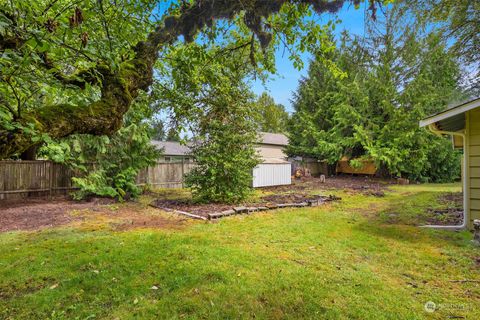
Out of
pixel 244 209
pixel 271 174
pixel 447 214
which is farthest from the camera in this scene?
pixel 271 174

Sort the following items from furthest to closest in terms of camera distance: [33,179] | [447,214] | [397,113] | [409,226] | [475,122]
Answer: [397,113]
[33,179]
[447,214]
[409,226]
[475,122]

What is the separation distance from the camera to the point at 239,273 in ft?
10.4

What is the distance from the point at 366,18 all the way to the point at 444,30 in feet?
18.4

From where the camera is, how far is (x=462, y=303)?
8.37ft

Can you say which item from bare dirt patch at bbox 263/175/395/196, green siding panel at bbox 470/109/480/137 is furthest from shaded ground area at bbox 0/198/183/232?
bare dirt patch at bbox 263/175/395/196

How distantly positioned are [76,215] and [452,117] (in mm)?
8613

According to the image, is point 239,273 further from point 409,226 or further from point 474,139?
point 474,139

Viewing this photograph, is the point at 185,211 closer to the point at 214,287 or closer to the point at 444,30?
the point at 214,287

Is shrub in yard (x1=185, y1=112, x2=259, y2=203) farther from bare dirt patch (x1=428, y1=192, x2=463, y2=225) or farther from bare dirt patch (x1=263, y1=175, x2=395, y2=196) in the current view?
bare dirt patch (x1=428, y1=192, x2=463, y2=225)

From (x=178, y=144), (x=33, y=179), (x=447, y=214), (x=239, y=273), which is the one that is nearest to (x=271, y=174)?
(x=447, y=214)

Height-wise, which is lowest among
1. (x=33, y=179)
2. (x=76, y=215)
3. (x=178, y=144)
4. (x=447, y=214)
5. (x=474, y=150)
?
(x=76, y=215)

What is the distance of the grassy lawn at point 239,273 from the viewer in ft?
8.15

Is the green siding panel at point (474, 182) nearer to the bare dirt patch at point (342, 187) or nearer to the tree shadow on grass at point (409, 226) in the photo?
the tree shadow on grass at point (409, 226)

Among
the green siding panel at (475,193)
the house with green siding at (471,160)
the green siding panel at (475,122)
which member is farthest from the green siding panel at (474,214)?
the green siding panel at (475,122)
